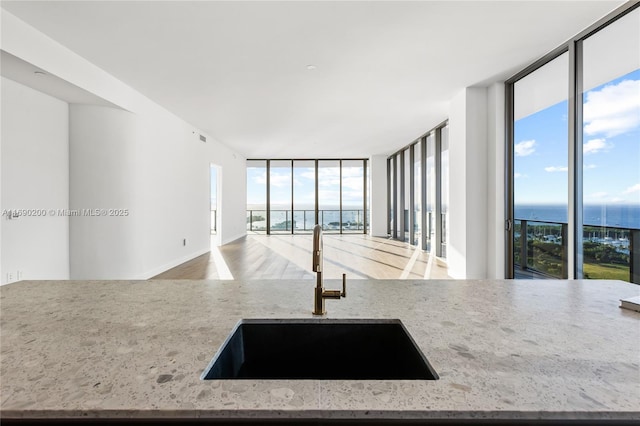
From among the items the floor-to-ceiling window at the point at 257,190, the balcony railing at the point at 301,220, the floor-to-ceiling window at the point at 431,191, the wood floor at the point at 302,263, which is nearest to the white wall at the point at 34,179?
the wood floor at the point at 302,263

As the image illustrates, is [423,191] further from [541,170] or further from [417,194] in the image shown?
[541,170]

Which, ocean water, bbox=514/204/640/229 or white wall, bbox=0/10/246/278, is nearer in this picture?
ocean water, bbox=514/204/640/229

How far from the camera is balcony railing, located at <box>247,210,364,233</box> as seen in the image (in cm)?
1187

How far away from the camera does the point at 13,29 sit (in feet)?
9.45

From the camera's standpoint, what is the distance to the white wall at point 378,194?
11.2 meters

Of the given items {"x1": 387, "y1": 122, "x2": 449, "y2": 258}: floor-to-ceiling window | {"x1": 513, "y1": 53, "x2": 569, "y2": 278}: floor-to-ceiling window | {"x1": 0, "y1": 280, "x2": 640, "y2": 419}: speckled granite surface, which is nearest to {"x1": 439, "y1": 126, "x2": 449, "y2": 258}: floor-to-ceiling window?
{"x1": 387, "y1": 122, "x2": 449, "y2": 258}: floor-to-ceiling window

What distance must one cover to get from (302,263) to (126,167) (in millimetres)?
3229

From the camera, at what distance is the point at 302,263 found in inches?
243

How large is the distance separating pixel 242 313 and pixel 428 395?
0.60m

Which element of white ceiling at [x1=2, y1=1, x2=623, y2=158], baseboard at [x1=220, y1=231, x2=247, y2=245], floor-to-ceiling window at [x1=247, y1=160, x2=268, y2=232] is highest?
white ceiling at [x1=2, y1=1, x2=623, y2=158]

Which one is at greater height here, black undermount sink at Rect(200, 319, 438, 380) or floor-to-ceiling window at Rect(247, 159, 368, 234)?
floor-to-ceiling window at Rect(247, 159, 368, 234)

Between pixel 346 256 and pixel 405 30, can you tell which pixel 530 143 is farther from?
pixel 346 256

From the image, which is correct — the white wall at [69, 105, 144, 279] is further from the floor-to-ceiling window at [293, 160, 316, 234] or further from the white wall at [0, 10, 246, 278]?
the floor-to-ceiling window at [293, 160, 316, 234]

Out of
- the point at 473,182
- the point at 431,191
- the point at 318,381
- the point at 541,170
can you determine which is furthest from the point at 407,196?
the point at 318,381
